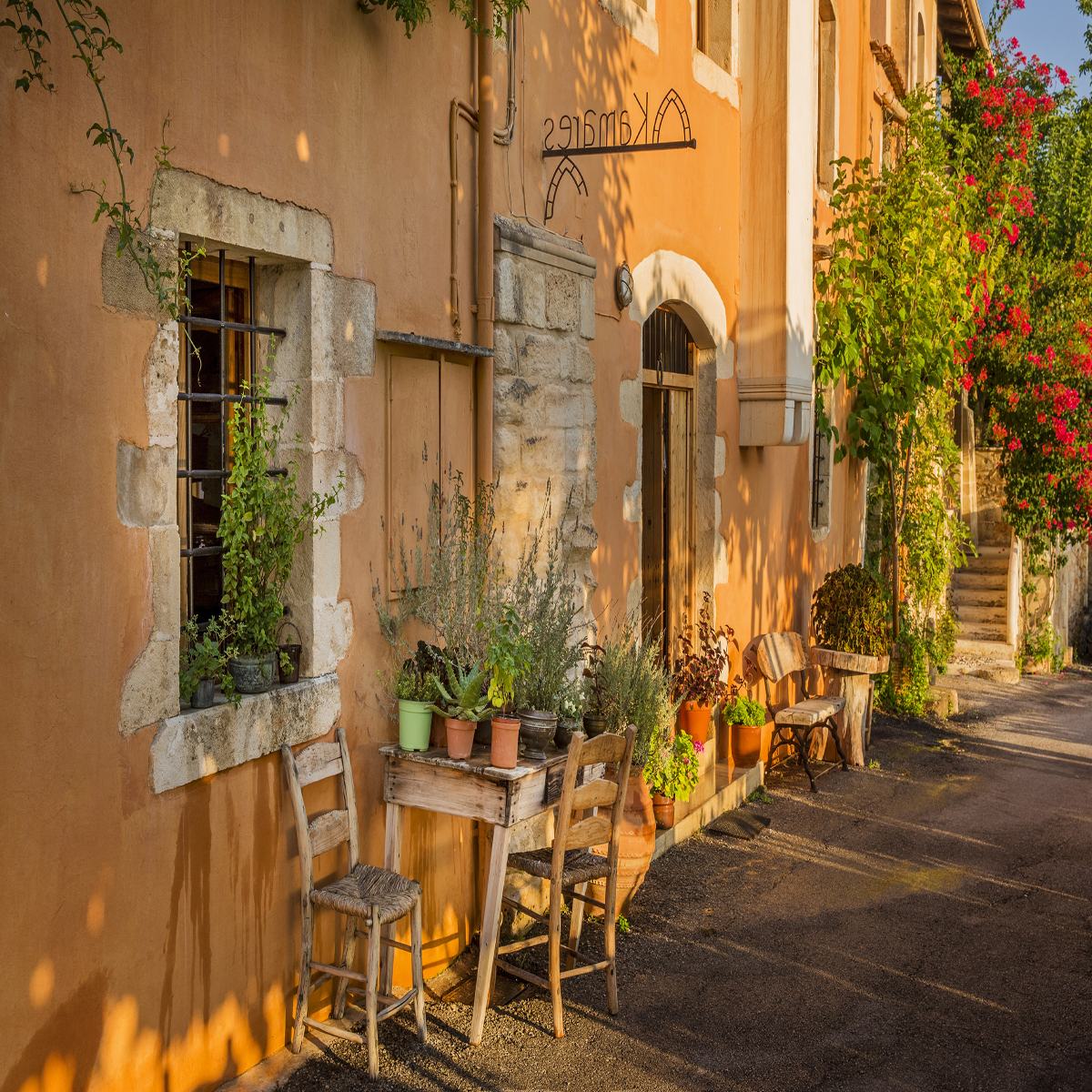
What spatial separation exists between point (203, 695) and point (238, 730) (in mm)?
159

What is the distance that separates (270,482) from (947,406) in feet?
28.6

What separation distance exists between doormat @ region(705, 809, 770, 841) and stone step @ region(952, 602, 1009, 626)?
273 inches

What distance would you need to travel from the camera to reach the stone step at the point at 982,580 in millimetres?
12719

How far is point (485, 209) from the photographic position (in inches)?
181

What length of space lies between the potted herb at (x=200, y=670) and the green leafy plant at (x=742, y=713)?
4.54 metres

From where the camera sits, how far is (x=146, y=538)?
314cm

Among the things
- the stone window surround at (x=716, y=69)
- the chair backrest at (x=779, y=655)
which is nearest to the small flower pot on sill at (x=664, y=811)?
the chair backrest at (x=779, y=655)

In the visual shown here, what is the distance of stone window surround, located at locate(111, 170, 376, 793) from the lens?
123 inches

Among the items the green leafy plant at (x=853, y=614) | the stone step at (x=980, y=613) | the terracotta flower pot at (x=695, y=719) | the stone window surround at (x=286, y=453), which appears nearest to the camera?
the stone window surround at (x=286, y=453)

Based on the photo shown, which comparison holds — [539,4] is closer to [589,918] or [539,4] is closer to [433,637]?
[433,637]

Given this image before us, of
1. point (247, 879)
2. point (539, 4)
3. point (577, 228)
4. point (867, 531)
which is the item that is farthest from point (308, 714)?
point (867, 531)

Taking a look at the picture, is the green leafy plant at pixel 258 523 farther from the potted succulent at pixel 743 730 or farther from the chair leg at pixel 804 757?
the chair leg at pixel 804 757

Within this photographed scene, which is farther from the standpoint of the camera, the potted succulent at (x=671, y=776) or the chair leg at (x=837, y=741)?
the chair leg at (x=837, y=741)

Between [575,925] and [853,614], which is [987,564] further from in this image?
[575,925]
